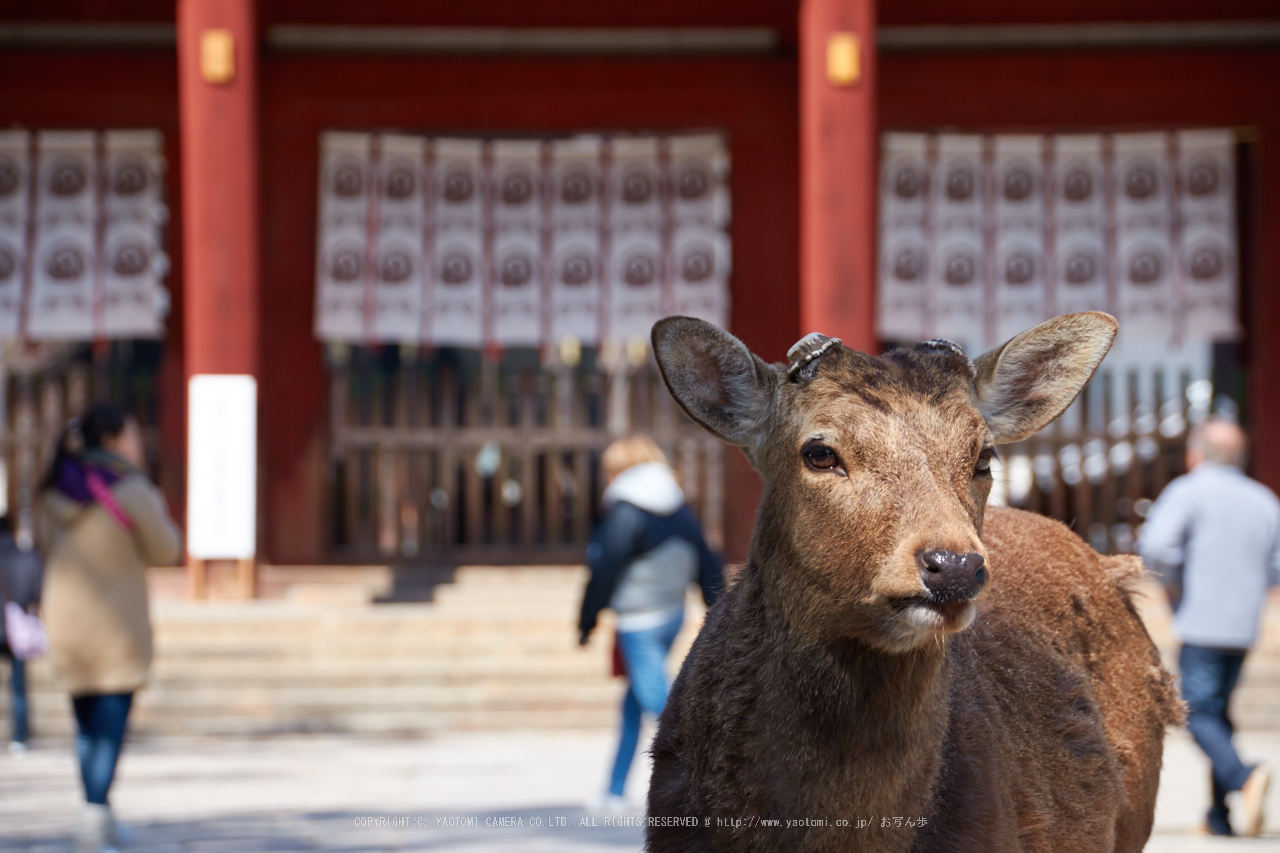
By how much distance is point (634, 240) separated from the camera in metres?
12.6

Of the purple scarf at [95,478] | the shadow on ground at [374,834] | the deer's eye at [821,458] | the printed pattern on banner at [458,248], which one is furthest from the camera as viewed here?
the printed pattern on banner at [458,248]

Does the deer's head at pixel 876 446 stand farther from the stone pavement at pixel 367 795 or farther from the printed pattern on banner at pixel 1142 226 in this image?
the printed pattern on banner at pixel 1142 226

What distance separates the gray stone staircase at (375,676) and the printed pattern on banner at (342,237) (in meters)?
2.98

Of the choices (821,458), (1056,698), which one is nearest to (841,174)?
(1056,698)

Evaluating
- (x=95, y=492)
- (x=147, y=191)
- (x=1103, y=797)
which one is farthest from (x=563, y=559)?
(x=1103, y=797)

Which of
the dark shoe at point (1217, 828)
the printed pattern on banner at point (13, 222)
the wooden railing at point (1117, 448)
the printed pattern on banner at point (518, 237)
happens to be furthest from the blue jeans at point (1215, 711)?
the printed pattern on banner at point (13, 222)

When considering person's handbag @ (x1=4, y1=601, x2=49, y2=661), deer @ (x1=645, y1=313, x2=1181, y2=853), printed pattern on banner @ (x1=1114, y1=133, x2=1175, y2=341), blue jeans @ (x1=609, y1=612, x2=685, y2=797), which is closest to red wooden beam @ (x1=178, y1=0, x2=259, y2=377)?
person's handbag @ (x1=4, y1=601, x2=49, y2=661)

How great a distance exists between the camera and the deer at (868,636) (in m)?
2.78

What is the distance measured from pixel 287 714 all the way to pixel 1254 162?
9.32 meters

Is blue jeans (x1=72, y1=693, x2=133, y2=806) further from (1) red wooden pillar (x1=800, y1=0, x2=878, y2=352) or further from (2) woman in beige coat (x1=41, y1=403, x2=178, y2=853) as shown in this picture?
(1) red wooden pillar (x1=800, y1=0, x2=878, y2=352)

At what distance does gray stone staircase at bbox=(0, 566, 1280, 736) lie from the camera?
940 centimetres

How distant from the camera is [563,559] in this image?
12.6 metres

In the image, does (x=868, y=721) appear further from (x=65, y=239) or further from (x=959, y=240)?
(x=65, y=239)

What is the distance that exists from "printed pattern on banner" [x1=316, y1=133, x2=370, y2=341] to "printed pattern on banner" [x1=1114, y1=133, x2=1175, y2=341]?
21.9 ft
